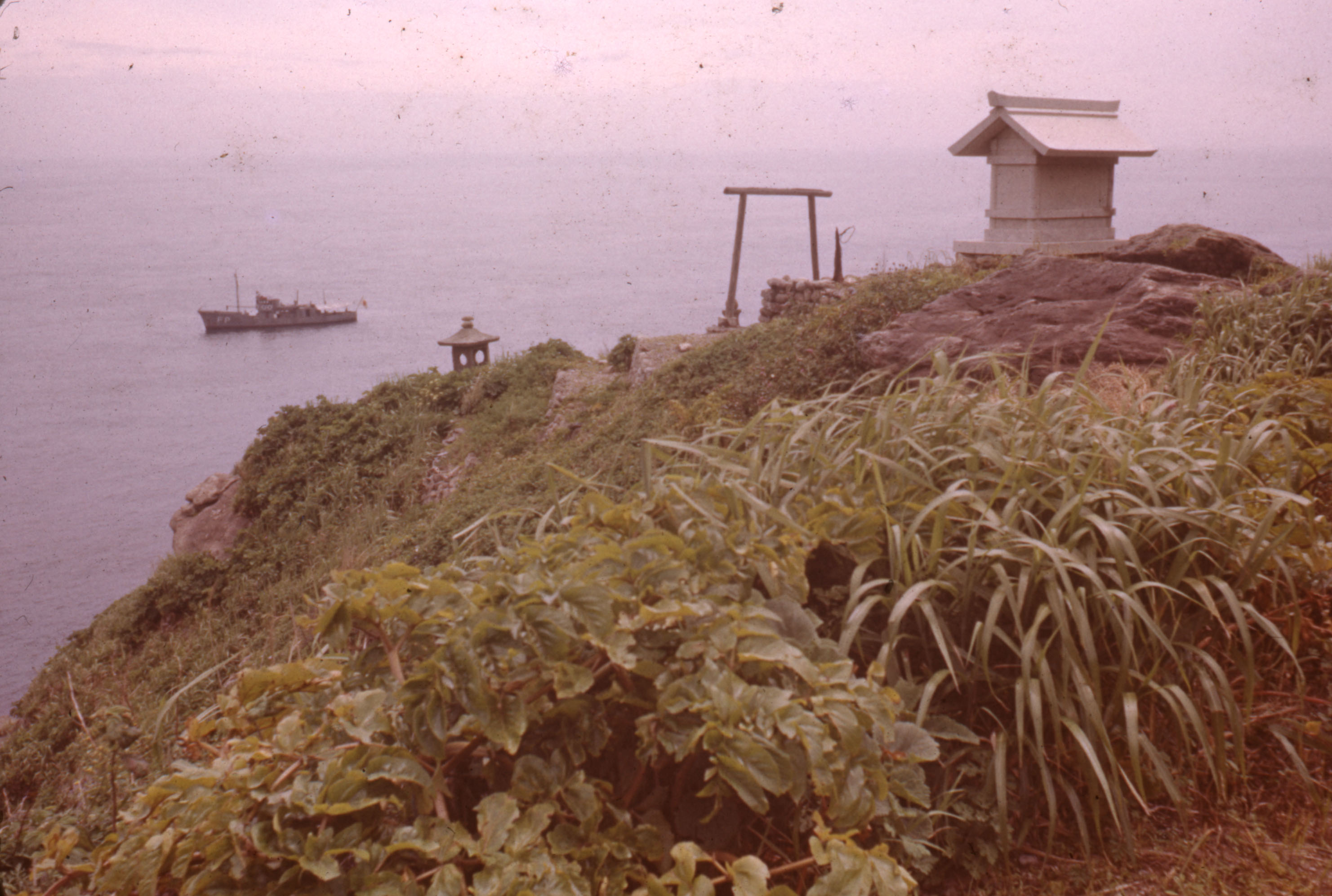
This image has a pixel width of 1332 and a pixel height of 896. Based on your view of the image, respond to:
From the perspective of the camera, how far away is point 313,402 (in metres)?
16.7

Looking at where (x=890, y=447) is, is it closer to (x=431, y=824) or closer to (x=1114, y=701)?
(x=1114, y=701)

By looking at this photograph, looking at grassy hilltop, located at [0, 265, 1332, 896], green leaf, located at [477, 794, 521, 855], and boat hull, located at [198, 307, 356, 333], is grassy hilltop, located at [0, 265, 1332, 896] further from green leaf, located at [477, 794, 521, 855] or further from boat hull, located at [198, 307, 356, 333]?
boat hull, located at [198, 307, 356, 333]

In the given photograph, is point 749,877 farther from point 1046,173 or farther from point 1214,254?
point 1046,173


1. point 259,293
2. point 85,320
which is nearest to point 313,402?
point 259,293

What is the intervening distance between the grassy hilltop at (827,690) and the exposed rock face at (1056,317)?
6.07 ft

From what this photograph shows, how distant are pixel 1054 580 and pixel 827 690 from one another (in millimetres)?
885

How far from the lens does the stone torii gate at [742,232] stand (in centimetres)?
1592

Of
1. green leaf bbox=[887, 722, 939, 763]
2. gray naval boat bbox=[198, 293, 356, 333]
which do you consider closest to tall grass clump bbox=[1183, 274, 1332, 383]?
green leaf bbox=[887, 722, 939, 763]

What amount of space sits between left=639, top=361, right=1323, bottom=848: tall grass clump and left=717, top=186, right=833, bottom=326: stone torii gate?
44.4 ft

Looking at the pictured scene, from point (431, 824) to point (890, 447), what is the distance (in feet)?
5.84

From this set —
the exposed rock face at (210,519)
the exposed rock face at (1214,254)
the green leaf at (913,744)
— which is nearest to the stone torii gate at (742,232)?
the exposed rock face at (1214,254)

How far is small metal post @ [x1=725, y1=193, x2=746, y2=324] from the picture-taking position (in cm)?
1627

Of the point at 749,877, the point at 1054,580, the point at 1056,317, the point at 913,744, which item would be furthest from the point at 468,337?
the point at 749,877

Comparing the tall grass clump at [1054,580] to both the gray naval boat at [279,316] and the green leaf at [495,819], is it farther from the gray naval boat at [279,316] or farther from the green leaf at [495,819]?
the gray naval boat at [279,316]
